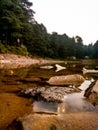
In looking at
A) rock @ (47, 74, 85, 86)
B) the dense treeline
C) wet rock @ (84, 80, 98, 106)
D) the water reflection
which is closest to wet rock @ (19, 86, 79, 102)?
the water reflection

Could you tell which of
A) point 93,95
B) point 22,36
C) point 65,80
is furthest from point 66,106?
point 22,36

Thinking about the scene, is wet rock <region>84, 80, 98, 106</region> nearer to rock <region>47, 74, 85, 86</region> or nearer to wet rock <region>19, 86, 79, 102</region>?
Result: wet rock <region>19, 86, 79, 102</region>

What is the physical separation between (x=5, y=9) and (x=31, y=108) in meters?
46.5

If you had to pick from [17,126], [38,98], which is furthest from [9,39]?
[17,126]

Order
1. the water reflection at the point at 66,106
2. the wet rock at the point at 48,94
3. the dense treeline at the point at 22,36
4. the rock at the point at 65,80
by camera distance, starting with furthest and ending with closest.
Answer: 1. the dense treeline at the point at 22,36
2. the rock at the point at 65,80
3. the wet rock at the point at 48,94
4. the water reflection at the point at 66,106

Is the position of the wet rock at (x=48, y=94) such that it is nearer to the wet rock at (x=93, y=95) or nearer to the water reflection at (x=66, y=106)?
the water reflection at (x=66, y=106)

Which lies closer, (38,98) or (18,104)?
(18,104)

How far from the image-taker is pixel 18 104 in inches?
344

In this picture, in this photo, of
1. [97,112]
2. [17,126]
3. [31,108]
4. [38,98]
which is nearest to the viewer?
[17,126]

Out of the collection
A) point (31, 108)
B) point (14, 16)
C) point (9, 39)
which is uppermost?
point (14, 16)

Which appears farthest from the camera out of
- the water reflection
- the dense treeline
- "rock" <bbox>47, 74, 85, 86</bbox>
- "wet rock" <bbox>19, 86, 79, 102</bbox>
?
the dense treeline

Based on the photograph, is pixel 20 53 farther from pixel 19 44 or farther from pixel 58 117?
pixel 58 117

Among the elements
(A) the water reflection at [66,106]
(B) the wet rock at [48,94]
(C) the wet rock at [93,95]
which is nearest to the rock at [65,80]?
(B) the wet rock at [48,94]

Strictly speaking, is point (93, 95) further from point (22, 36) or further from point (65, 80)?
point (22, 36)
